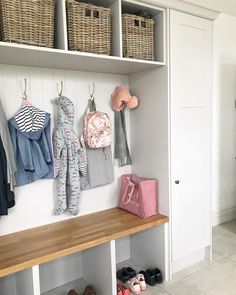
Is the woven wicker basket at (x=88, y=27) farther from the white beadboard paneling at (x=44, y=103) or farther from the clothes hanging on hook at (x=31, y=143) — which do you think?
the clothes hanging on hook at (x=31, y=143)

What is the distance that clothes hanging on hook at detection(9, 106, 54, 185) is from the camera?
6.03 ft

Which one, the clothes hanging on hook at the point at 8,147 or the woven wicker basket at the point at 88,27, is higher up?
the woven wicker basket at the point at 88,27

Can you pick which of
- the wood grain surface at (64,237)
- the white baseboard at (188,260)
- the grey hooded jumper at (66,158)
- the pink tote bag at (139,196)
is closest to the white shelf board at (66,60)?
the grey hooded jumper at (66,158)

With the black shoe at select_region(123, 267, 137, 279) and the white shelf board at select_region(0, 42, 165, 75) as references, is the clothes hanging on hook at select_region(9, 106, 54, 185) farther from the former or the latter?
the black shoe at select_region(123, 267, 137, 279)

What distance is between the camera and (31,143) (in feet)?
6.24

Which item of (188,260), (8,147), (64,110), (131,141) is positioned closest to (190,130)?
(131,141)

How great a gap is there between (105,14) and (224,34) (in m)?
1.87

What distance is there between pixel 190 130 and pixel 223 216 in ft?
5.44

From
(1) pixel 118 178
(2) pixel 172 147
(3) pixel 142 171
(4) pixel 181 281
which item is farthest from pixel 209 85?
(4) pixel 181 281

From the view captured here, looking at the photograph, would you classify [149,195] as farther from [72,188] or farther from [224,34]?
[224,34]

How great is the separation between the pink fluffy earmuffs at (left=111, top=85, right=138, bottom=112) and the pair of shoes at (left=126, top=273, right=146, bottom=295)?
137 cm

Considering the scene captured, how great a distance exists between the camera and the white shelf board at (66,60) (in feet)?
5.18

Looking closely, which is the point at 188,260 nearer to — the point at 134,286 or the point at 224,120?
the point at 134,286

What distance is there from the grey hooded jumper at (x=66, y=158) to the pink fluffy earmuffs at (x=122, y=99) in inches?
16.0
